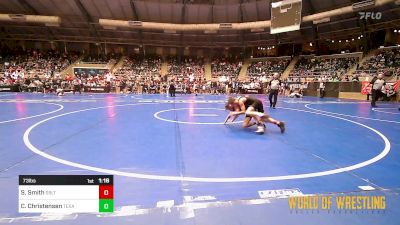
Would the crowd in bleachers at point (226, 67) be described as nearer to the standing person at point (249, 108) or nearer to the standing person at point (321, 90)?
the standing person at point (321, 90)

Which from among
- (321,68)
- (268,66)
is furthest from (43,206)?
(268,66)

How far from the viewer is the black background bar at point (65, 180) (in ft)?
5.91

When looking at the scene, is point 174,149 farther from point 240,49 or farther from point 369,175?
point 240,49

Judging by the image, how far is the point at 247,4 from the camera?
100 feet

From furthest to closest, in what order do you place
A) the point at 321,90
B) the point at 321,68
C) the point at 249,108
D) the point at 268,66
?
the point at 268,66, the point at 321,68, the point at 321,90, the point at 249,108

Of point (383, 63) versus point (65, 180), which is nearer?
point (65, 180)

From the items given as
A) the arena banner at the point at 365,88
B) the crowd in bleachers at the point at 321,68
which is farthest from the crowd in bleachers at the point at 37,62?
the arena banner at the point at 365,88

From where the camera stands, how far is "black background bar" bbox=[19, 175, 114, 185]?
180 centimetres

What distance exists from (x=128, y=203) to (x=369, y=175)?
3185 millimetres

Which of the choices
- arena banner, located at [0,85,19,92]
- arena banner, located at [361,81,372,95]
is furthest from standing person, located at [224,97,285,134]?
arena banner, located at [0,85,19,92]

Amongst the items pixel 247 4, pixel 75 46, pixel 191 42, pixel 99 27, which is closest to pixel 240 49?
pixel 191 42

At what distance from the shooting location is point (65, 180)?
5.92 feet

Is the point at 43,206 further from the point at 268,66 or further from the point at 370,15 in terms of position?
the point at 268,66

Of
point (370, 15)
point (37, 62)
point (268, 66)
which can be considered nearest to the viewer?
point (370, 15)
